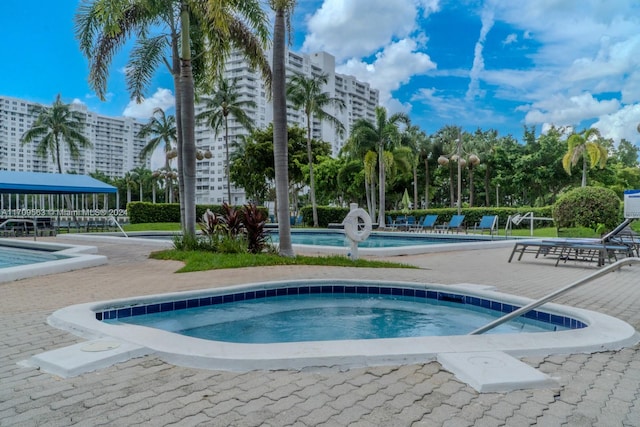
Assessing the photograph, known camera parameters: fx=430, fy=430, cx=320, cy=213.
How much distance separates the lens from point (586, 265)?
32.6ft

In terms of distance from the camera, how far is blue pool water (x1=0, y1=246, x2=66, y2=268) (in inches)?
468

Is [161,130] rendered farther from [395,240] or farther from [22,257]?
[22,257]

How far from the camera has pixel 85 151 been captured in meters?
115

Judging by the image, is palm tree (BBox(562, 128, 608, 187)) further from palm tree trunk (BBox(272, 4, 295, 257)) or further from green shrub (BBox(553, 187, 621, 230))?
palm tree trunk (BBox(272, 4, 295, 257))

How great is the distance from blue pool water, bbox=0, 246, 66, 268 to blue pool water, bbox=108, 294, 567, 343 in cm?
770

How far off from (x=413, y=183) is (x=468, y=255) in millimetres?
31766

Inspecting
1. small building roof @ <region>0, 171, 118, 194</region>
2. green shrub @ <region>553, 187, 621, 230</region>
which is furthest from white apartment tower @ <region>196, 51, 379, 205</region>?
green shrub @ <region>553, 187, 621, 230</region>

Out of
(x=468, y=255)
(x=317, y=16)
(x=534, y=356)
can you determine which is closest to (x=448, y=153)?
(x=317, y=16)

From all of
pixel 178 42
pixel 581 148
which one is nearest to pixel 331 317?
pixel 178 42

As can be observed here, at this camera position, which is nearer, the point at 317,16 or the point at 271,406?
the point at 271,406

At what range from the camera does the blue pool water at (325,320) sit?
5.21 m

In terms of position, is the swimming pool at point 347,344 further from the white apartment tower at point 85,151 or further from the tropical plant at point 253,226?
the white apartment tower at point 85,151

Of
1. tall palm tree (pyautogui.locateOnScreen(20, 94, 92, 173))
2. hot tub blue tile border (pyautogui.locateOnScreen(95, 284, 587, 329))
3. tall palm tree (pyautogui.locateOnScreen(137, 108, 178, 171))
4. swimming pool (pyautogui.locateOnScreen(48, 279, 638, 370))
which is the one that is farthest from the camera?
tall palm tree (pyautogui.locateOnScreen(137, 108, 178, 171))

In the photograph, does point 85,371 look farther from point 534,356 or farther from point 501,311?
point 501,311
